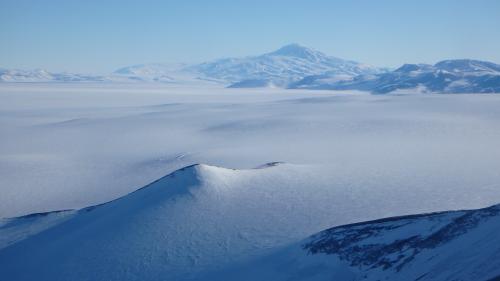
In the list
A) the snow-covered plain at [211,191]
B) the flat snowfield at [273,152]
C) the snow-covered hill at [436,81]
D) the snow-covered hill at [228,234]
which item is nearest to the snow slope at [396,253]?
the snow-covered hill at [228,234]

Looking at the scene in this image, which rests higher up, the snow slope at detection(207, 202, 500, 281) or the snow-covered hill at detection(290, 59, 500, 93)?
the snow-covered hill at detection(290, 59, 500, 93)

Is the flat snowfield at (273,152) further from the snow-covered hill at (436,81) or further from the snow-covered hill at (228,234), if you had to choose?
the snow-covered hill at (436,81)

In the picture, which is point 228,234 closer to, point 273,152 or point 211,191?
point 211,191

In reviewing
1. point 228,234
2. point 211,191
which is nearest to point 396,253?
point 228,234

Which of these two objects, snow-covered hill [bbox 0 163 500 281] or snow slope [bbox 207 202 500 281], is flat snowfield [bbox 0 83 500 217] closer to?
snow-covered hill [bbox 0 163 500 281]

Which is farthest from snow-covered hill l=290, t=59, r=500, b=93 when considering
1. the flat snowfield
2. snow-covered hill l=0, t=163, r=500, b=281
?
snow-covered hill l=0, t=163, r=500, b=281

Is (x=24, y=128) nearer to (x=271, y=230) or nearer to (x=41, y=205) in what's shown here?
(x=41, y=205)
